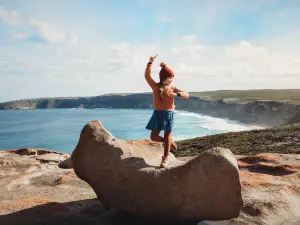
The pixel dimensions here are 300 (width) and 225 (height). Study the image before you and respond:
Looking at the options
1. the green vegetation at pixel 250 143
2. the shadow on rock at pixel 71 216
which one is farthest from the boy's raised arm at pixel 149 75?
the green vegetation at pixel 250 143

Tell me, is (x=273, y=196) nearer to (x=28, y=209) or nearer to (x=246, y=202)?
(x=246, y=202)

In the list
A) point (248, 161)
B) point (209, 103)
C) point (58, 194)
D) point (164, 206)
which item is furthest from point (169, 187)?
point (209, 103)

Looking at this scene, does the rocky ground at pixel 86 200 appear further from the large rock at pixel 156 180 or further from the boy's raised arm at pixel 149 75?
the boy's raised arm at pixel 149 75

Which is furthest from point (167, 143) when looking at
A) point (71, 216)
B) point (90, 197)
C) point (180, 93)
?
point (90, 197)

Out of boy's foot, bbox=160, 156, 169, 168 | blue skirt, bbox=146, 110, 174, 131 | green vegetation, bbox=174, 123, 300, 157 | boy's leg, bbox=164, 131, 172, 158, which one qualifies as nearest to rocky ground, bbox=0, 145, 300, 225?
boy's foot, bbox=160, 156, 169, 168

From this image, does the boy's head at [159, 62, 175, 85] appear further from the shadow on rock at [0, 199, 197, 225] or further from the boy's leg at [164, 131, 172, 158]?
the shadow on rock at [0, 199, 197, 225]

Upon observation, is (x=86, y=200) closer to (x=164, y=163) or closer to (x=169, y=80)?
(x=164, y=163)

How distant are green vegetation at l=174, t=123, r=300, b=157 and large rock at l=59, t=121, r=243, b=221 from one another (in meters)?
19.8

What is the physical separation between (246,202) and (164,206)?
2.82 meters

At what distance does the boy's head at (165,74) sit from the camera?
8.77 meters

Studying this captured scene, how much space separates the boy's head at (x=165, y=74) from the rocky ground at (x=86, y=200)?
3816 millimetres

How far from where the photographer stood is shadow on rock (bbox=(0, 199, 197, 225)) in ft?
26.3

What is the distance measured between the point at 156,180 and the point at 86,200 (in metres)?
3.71

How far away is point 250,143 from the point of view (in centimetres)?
3344
